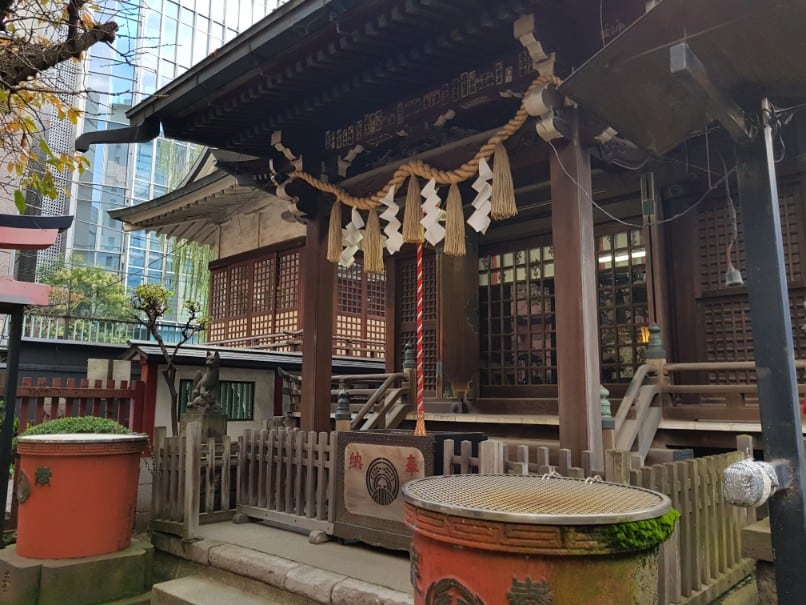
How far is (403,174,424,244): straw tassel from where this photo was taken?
6.37 meters

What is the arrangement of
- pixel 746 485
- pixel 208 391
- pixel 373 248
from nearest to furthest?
pixel 746 485 < pixel 373 248 < pixel 208 391

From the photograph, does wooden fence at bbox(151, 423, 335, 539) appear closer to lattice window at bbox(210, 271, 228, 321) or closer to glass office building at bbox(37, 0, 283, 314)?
lattice window at bbox(210, 271, 228, 321)

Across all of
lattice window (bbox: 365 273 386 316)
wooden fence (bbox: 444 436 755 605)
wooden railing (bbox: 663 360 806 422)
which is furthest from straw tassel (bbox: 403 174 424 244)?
lattice window (bbox: 365 273 386 316)

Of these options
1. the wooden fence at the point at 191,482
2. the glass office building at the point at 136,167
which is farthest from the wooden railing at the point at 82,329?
the glass office building at the point at 136,167

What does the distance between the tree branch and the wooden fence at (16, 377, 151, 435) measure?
4.79 meters

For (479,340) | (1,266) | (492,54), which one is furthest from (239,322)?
(492,54)

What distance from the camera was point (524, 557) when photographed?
188cm

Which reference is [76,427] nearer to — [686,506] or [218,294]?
[686,506]

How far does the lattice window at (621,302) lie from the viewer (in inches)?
324

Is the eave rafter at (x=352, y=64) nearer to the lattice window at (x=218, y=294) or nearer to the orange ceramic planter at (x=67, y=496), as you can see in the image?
the orange ceramic planter at (x=67, y=496)

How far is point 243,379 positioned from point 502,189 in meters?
7.91

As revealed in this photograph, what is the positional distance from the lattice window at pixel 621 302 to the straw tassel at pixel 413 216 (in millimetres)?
3501

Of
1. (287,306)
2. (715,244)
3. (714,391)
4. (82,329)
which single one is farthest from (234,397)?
(82,329)

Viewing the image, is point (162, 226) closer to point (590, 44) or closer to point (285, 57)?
point (285, 57)
